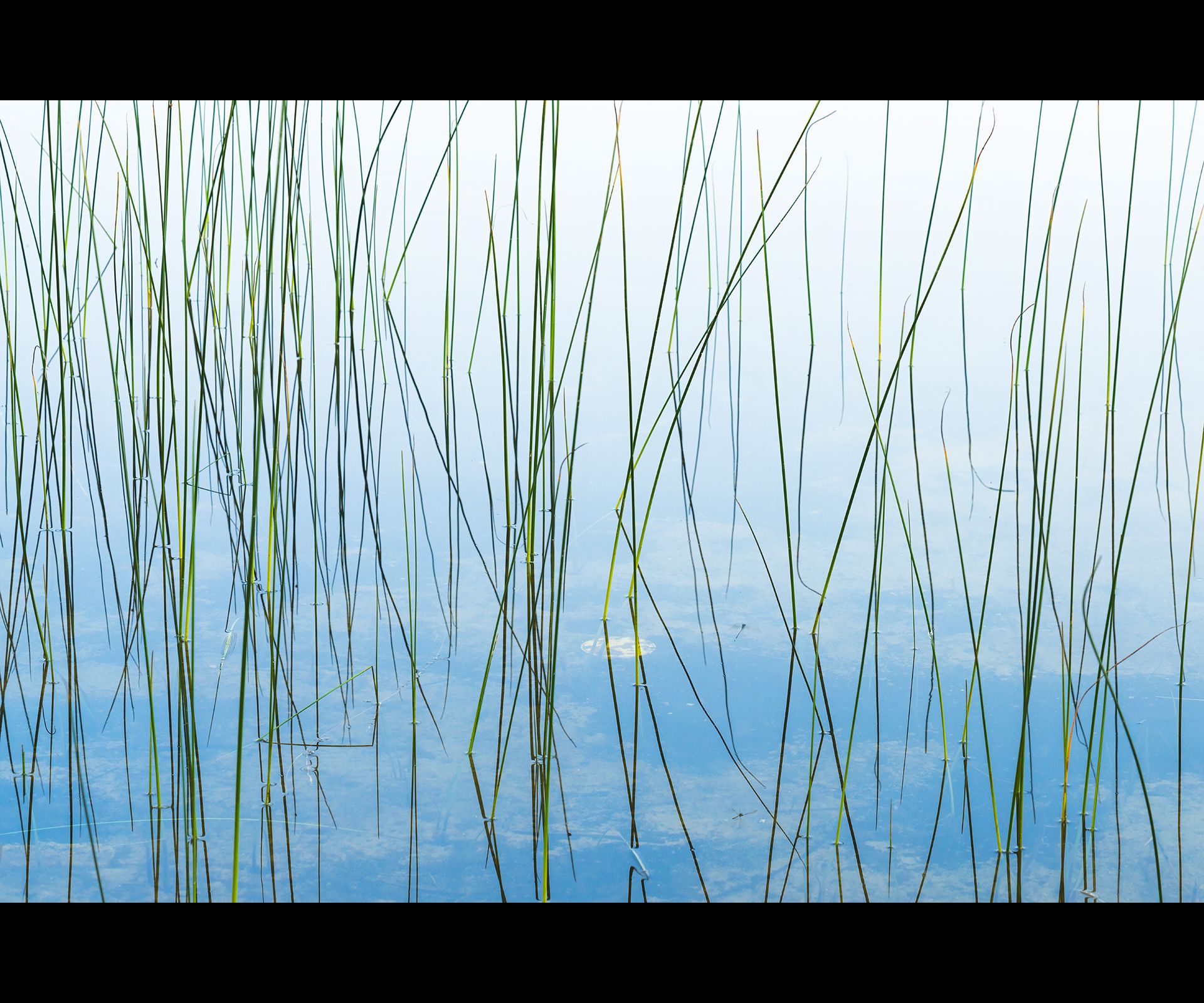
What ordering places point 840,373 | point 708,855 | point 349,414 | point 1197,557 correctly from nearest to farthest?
point 708,855 → point 1197,557 → point 349,414 → point 840,373

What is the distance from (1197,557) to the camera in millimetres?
1479

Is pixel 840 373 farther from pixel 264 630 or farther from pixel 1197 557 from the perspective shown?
pixel 264 630

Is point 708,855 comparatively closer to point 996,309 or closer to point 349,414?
point 349,414

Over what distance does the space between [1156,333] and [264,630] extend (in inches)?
62.4

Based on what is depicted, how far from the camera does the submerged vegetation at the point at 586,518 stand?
1.16 m

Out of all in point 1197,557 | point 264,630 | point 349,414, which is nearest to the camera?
point 264,630

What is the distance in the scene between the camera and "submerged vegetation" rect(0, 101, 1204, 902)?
1.16 metres

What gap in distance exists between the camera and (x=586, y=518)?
1.53 meters

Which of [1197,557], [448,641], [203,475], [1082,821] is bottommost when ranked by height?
[1082,821]

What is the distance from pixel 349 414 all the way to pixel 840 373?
0.84 m
